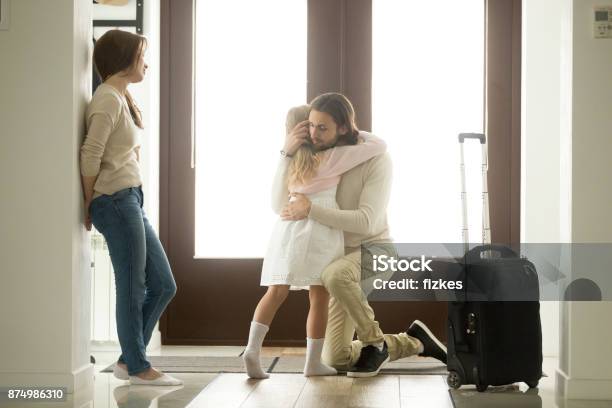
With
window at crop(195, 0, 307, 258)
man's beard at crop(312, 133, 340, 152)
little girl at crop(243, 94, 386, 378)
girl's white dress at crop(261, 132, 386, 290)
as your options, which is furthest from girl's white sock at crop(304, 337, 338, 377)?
window at crop(195, 0, 307, 258)

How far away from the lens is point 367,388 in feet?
11.2

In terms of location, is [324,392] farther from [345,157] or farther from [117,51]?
[117,51]

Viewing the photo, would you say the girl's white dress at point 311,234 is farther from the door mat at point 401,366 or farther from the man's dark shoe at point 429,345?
the man's dark shoe at point 429,345

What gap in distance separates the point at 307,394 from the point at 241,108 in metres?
1.84

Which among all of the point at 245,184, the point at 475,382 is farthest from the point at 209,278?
the point at 475,382

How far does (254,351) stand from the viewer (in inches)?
141

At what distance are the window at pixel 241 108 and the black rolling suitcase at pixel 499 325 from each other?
60.9 inches

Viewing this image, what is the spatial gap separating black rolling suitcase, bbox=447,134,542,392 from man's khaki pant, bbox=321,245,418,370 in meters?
0.44

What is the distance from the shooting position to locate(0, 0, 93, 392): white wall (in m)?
3.23

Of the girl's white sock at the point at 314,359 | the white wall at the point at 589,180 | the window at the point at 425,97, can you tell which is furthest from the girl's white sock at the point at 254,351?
the window at the point at 425,97

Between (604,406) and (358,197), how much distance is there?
1272 millimetres

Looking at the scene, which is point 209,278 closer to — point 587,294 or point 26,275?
point 26,275

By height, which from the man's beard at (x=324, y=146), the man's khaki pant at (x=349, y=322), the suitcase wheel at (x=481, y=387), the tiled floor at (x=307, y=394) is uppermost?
the man's beard at (x=324, y=146)

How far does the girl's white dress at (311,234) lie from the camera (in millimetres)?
3621
